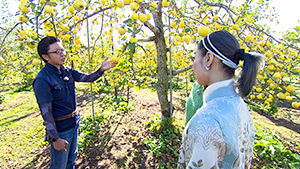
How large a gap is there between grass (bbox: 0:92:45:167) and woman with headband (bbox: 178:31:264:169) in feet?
11.2

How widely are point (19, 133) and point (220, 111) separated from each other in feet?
16.0

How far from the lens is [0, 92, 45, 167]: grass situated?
3104mm

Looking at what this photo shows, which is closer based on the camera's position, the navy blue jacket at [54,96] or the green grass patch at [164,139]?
the navy blue jacket at [54,96]

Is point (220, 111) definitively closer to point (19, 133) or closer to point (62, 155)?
point (62, 155)

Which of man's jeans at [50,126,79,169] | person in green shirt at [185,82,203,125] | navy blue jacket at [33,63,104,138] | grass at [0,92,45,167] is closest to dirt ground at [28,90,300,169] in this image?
grass at [0,92,45,167]

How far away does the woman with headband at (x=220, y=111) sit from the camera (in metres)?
0.74

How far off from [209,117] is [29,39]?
1504 millimetres

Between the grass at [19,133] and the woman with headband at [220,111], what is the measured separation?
3.43m

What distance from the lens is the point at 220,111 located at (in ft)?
2.58

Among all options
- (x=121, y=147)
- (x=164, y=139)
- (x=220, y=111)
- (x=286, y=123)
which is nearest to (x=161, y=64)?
(x=164, y=139)

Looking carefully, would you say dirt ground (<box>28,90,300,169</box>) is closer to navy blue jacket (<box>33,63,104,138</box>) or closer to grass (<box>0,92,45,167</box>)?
grass (<box>0,92,45,167</box>)

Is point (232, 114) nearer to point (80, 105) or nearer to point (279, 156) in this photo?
point (279, 156)

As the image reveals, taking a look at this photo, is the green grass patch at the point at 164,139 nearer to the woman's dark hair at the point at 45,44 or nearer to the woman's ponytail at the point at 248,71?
the woman's ponytail at the point at 248,71

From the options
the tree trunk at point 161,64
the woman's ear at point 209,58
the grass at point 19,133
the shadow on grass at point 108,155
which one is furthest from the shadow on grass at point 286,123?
the grass at point 19,133
